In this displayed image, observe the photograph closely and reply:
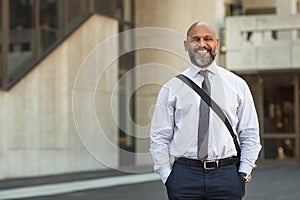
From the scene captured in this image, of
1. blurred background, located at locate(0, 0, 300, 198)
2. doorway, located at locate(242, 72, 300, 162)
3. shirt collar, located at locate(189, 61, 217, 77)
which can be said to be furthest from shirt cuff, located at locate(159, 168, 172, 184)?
doorway, located at locate(242, 72, 300, 162)

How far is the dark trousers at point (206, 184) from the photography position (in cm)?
348

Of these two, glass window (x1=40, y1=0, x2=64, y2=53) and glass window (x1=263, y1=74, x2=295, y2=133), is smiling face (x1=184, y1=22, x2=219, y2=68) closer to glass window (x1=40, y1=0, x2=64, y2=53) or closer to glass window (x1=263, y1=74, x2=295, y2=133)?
glass window (x1=40, y1=0, x2=64, y2=53)

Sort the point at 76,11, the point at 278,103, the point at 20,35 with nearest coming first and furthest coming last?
the point at 20,35, the point at 76,11, the point at 278,103

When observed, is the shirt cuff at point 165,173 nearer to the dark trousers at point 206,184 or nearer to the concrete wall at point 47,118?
the dark trousers at point 206,184

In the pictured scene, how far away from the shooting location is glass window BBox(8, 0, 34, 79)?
1697 cm

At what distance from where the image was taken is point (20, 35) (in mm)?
17359

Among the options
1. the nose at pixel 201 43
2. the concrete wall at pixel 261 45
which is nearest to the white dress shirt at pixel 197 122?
the nose at pixel 201 43

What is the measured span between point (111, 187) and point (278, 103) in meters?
11.6

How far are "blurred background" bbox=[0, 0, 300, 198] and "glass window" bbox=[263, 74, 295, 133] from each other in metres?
0.04

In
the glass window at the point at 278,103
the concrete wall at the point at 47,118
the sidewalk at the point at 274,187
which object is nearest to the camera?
the sidewalk at the point at 274,187

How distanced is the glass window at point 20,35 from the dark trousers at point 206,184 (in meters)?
14.0

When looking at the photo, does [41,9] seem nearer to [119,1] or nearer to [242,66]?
[119,1]

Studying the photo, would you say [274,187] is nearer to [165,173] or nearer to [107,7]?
[165,173]

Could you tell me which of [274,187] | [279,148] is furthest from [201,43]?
[279,148]
